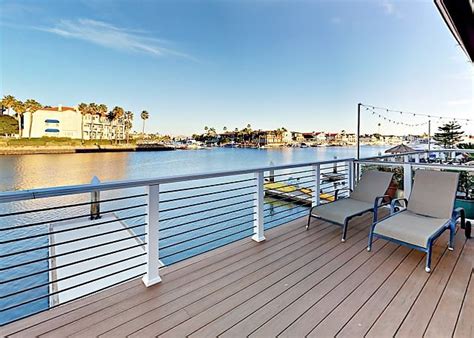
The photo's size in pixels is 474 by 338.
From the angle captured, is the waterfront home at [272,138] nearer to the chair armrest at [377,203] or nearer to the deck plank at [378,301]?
the chair armrest at [377,203]

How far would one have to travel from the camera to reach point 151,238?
224 cm

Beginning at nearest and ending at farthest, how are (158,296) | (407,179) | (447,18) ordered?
(158,296)
(447,18)
(407,179)

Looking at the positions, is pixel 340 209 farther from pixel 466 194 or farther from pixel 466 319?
pixel 466 194

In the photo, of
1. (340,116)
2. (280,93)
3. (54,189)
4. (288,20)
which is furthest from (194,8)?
(54,189)

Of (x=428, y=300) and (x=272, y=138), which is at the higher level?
(x=272, y=138)

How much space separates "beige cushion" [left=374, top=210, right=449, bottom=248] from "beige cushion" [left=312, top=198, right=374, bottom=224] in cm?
43

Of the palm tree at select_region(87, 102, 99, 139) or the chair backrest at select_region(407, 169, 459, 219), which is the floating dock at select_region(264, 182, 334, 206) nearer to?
the chair backrest at select_region(407, 169, 459, 219)

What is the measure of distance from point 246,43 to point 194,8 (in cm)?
316

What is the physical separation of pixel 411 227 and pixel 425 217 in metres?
0.53

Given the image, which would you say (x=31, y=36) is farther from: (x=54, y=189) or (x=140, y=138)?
(x=140, y=138)

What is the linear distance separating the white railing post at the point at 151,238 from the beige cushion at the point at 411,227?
7.45 feet

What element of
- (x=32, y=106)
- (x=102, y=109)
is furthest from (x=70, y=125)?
(x=32, y=106)

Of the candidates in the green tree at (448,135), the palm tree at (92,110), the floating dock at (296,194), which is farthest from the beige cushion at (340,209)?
the palm tree at (92,110)

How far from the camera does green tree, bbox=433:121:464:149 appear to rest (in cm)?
1279
